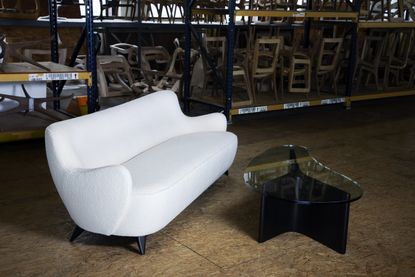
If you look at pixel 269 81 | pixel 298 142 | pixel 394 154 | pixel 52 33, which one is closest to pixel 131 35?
pixel 269 81

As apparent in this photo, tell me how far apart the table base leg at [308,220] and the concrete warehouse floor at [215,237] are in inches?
2.1

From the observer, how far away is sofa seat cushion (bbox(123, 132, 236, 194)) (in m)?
2.69

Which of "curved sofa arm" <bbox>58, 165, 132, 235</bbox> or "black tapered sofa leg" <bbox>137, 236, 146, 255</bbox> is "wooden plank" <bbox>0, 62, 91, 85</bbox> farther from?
"black tapered sofa leg" <bbox>137, 236, 146, 255</bbox>

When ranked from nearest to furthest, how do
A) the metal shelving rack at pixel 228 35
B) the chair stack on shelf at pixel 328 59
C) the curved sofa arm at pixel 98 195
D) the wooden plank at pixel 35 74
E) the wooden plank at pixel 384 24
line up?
the curved sofa arm at pixel 98 195 < the wooden plank at pixel 35 74 < the metal shelving rack at pixel 228 35 < the chair stack on shelf at pixel 328 59 < the wooden plank at pixel 384 24

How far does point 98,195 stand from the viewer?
2.52 metres

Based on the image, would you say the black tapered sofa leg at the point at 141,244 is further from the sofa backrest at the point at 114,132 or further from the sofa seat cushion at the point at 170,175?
the sofa backrest at the point at 114,132

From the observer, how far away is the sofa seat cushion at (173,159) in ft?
8.81

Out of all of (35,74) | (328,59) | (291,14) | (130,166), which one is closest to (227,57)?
(291,14)

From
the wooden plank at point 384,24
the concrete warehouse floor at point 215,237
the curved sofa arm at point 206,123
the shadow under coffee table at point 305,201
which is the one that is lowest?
the concrete warehouse floor at point 215,237

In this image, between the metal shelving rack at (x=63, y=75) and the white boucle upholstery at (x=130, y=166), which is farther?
the metal shelving rack at (x=63, y=75)

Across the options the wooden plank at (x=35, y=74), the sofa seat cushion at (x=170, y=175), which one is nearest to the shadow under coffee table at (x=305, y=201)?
the sofa seat cushion at (x=170, y=175)

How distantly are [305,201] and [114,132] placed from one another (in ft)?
4.08

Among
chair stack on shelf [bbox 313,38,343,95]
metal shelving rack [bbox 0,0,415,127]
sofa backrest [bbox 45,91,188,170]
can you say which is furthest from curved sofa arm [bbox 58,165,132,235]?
chair stack on shelf [bbox 313,38,343,95]

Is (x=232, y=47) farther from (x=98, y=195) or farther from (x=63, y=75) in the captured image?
(x=98, y=195)
